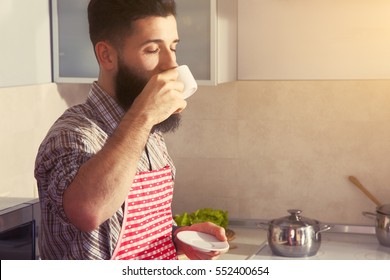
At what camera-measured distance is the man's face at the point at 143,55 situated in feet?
5.27

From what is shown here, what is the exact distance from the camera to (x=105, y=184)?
128cm

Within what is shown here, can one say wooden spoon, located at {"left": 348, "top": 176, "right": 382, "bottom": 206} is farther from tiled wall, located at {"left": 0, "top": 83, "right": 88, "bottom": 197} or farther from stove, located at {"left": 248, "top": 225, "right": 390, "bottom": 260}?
tiled wall, located at {"left": 0, "top": 83, "right": 88, "bottom": 197}

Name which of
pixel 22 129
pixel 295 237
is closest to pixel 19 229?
pixel 22 129

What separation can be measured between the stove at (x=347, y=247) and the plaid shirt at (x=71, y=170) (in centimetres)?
78

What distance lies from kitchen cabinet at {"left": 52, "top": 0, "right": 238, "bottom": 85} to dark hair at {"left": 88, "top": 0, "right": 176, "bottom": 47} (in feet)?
1.90

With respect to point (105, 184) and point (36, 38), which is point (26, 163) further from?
point (105, 184)

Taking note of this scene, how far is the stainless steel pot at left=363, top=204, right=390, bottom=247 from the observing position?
2.24 meters

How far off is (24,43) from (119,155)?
0.37 meters

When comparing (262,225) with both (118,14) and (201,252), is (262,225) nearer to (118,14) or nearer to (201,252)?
(201,252)

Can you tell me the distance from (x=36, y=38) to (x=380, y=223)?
3.79ft

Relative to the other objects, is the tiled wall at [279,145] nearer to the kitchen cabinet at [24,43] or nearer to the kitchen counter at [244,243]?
the kitchen counter at [244,243]
